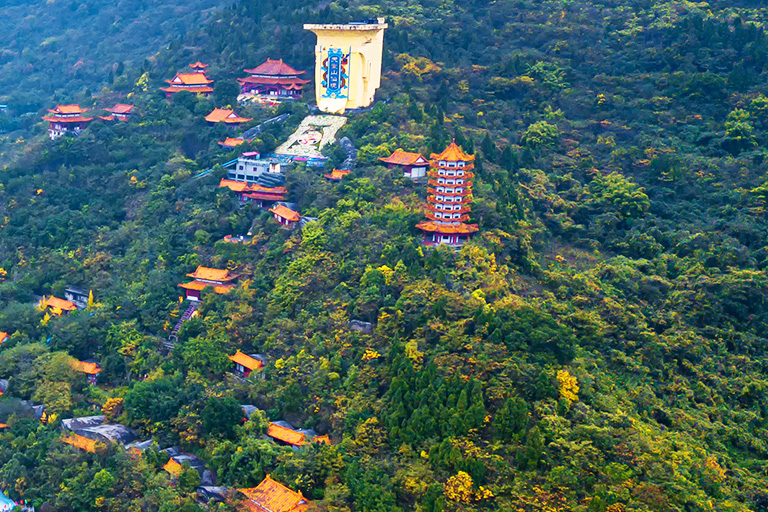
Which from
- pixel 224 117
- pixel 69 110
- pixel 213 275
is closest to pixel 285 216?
pixel 213 275

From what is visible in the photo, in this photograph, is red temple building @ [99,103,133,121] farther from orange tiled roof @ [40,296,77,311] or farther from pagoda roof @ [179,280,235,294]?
pagoda roof @ [179,280,235,294]

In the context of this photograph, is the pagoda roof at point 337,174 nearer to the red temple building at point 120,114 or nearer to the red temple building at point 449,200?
the red temple building at point 449,200

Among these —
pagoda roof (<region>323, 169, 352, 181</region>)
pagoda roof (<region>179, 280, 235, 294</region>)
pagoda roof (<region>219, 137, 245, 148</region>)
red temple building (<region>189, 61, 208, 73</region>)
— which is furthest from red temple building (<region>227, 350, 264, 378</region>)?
red temple building (<region>189, 61, 208, 73</region>)

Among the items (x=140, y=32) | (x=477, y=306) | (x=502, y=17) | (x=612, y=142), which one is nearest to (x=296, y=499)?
(x=477, y=306)

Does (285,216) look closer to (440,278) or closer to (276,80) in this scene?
(440,278)

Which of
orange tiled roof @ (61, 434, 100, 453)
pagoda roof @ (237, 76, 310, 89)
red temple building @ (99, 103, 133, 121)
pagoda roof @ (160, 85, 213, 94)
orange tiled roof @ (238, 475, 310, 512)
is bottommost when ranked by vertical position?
orange tiled roof @ (61, 434, 100, 453)

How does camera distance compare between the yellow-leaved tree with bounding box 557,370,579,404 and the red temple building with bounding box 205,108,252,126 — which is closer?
the yellow-leaved tree with bounding box 557,370,579,404
